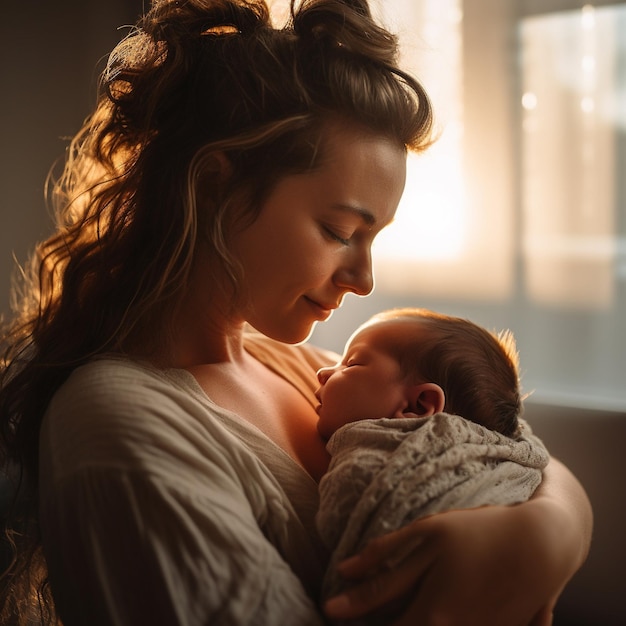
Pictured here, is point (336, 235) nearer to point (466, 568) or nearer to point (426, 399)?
point (426, 399)

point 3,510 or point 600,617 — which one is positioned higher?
point 3,510

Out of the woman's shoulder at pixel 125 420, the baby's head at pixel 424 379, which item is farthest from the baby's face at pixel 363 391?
the woman's shoulder at pixel 125 420

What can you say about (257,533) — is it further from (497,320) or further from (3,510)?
(497,320)

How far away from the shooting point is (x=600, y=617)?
1847 mm

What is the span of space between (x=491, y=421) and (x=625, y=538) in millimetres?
934

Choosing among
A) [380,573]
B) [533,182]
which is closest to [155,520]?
[380,573]

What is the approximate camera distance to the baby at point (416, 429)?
0.93m

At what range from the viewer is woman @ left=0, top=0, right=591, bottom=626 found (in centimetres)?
86

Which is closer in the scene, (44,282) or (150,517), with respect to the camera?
(150,517)

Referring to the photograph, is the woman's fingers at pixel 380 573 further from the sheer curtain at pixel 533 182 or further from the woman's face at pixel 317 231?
the sheer curtain at pixel 533 182

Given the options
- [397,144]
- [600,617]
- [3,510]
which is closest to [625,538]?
[600,617]

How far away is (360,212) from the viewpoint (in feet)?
3.58

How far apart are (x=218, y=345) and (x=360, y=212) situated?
13.0 inches

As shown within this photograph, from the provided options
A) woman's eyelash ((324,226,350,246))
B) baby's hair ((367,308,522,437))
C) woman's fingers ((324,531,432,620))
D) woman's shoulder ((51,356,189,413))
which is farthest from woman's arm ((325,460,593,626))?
woman's eyelash ((324,226,350,246))
